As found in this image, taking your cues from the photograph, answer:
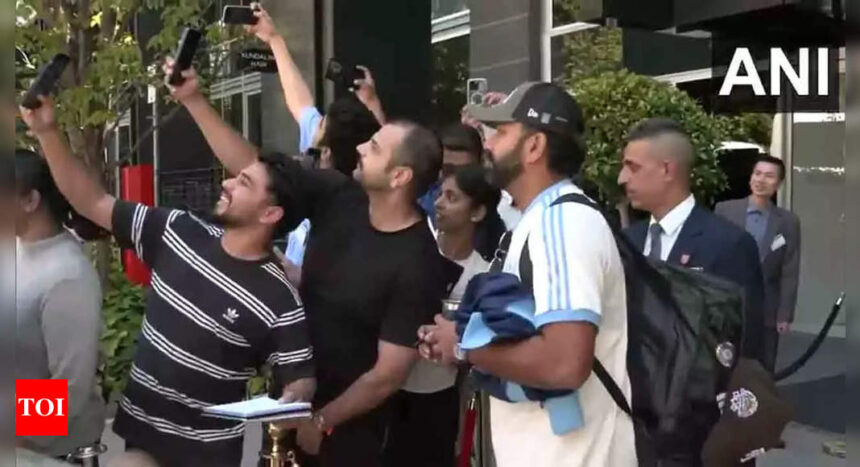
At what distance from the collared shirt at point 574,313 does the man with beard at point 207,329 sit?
926 millimetres

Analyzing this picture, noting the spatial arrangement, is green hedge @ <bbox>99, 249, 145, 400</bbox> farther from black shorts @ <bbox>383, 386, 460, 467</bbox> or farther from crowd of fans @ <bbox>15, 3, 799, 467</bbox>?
black shorts @ <bbox>383, 386, 460, 467</bbox>

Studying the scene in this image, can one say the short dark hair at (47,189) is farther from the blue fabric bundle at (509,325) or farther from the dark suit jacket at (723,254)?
the dark suit jacket at (723,254)

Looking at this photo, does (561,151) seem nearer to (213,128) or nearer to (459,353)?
(459,353)

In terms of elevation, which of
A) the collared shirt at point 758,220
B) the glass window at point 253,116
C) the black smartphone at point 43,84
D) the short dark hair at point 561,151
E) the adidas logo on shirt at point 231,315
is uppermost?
the glass window at point 253,116

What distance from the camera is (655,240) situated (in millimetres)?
4574

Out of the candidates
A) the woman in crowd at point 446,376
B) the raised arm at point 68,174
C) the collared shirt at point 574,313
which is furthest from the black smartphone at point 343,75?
the collared shirt at point 574,313

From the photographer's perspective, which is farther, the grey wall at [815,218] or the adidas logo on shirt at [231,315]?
the grey wall at [815,218]

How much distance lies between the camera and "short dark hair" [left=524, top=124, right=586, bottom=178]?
311cm

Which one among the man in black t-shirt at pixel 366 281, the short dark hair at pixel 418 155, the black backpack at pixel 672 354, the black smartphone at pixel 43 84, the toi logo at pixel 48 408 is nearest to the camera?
the black backpack at pixel 672 354

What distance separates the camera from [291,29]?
10.4m

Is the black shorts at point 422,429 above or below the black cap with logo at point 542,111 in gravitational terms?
below

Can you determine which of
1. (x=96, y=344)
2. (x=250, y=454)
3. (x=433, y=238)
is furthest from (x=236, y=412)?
(x=250, y=454)

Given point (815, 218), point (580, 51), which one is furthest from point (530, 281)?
point (580, 51)

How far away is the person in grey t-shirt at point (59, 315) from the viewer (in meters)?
3.73
